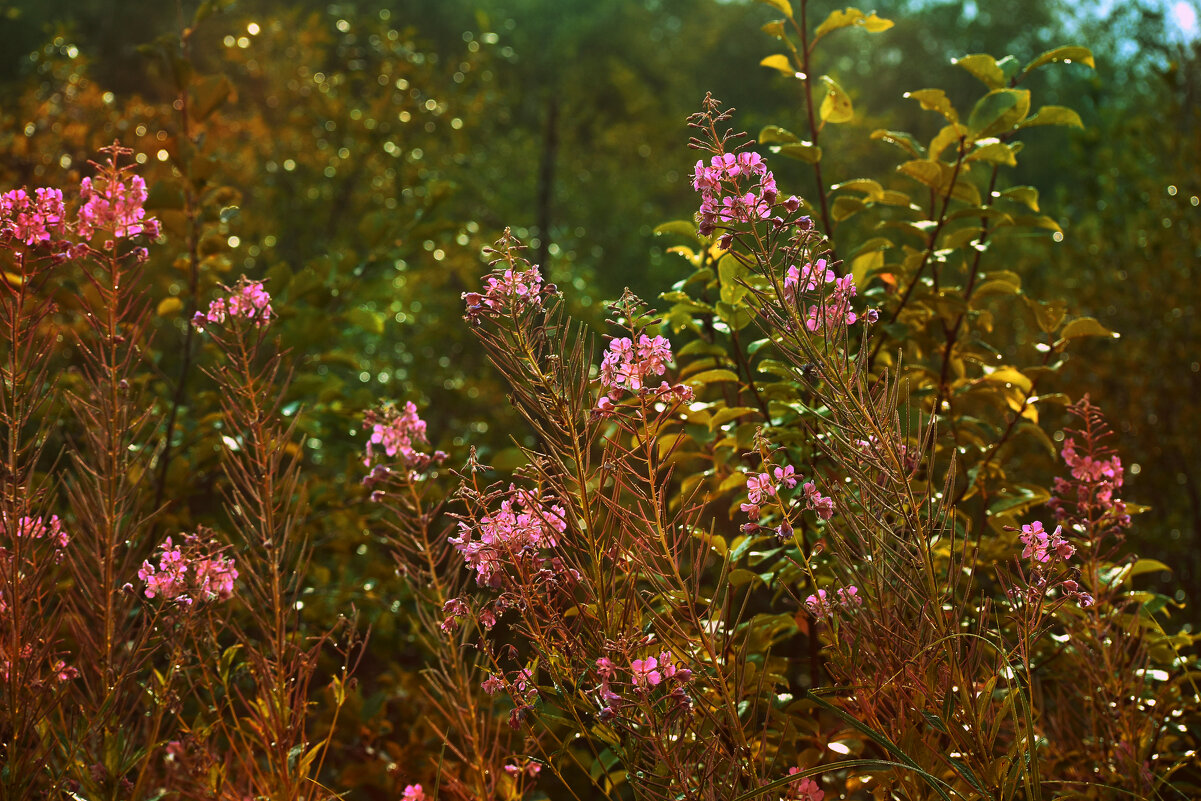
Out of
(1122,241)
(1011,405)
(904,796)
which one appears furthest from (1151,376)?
(904,796)

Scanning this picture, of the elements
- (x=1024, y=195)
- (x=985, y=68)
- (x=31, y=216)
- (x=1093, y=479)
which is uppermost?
(x=985, y=68)

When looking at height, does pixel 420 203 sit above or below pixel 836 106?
below

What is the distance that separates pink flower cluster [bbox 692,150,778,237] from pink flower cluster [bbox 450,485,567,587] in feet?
1.35

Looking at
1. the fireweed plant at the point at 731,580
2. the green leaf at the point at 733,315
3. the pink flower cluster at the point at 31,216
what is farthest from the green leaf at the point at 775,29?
the pink flower cluster at the point at 31,216

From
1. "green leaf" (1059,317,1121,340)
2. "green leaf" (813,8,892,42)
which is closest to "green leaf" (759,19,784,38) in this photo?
"green leaf" (813,8,892,42)

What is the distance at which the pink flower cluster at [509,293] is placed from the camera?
1.16 m

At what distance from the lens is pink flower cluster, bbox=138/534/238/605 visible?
139cm

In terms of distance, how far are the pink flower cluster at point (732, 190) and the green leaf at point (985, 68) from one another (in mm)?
775

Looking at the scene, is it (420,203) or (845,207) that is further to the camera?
(420,203)

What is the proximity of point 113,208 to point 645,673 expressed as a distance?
3.72ft

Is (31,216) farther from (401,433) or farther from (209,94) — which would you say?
(209,94)

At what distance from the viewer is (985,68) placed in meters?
1.71

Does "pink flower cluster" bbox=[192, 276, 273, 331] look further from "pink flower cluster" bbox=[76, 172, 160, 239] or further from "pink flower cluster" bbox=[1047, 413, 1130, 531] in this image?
"pink flower cluster" bbox=[1047, 413, 1130, 531]

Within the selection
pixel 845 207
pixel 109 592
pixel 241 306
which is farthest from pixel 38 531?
pixel 845 207
